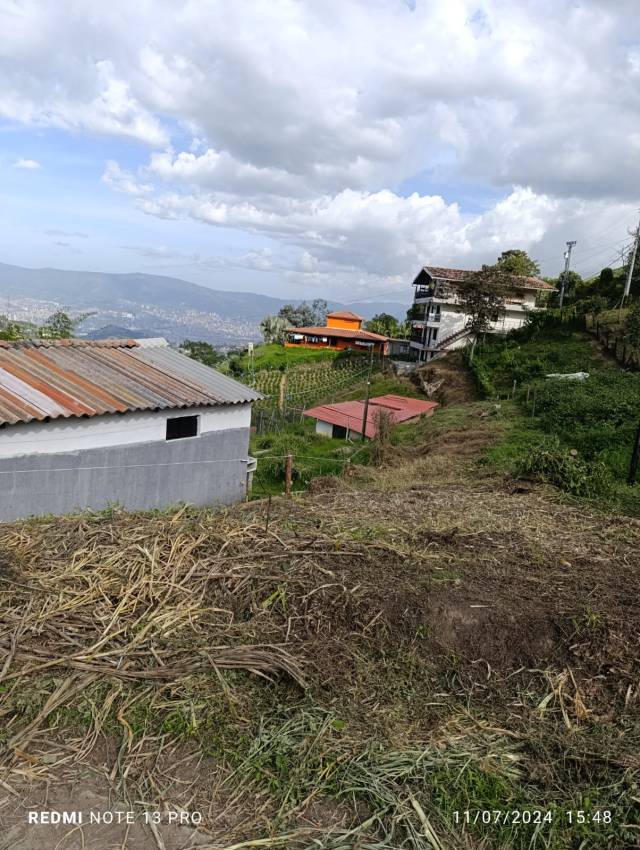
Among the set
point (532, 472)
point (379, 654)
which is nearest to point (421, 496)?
point (532, 472)

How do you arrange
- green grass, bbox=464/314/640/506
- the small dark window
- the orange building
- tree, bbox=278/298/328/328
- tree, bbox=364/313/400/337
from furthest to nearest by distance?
tree, bbox=278/298/328/328 → tree, bbox=364/313/400/337 → the orange building → the small dark window → green grass, bbox=464/314/640/506

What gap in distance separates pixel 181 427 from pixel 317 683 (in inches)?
314

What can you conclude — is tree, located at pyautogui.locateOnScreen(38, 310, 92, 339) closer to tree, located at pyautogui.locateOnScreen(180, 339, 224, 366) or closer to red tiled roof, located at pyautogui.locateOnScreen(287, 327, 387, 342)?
tree, located at pyautogui.locateOnScreen(180, 339, 224, 366)

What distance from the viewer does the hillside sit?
8.83 ft

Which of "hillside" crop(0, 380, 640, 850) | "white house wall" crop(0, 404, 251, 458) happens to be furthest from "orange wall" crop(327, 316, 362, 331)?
"hillside" crop(0, 380, 640, 850)

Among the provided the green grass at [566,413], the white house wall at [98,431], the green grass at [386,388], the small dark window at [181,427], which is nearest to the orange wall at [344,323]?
the green grass at [386,388]

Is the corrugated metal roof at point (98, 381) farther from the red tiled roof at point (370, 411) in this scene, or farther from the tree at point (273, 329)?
the tree at point (273, 329)

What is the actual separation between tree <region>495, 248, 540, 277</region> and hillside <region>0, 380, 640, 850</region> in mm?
42078

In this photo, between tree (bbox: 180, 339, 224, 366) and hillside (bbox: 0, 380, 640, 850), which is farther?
tree (bbox: 180, 339, 224, 366)

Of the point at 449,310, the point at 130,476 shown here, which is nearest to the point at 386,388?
the point at 449,310

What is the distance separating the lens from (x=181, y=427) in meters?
10.8

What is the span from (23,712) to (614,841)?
3.05 m

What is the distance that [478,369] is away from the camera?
29.4m

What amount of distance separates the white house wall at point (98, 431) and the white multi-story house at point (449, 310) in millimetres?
28978
